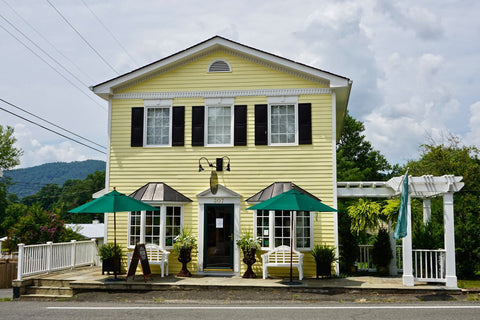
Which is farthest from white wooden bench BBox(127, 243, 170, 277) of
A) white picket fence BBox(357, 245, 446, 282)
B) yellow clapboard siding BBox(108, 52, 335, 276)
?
white picket fence BBox(357, 245, 446, 282)

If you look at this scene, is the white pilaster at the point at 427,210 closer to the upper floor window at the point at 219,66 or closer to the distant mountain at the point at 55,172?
the upper floor window at the point at 219,66

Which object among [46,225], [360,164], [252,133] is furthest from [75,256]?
[360,164]

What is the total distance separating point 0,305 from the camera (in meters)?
9.58

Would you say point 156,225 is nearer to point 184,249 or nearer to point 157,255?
point 157,255

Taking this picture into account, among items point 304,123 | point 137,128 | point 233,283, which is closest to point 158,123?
point 137,128

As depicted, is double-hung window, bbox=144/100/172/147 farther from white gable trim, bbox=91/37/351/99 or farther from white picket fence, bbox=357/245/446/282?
white picket fence, bbox=357/245/446/282

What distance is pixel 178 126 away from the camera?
43.0ft

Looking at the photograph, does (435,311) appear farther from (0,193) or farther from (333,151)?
(0,193)

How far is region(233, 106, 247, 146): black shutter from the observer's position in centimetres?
1277

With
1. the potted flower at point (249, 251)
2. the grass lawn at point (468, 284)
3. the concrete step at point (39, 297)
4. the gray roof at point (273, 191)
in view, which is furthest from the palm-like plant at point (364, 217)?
the concrete step at point (39, 297)

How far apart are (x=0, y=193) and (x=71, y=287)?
126 ft

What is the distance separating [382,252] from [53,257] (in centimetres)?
950

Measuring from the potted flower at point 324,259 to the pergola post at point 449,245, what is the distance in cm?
277

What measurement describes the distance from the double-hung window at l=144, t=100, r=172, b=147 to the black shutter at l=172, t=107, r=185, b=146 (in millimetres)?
152
